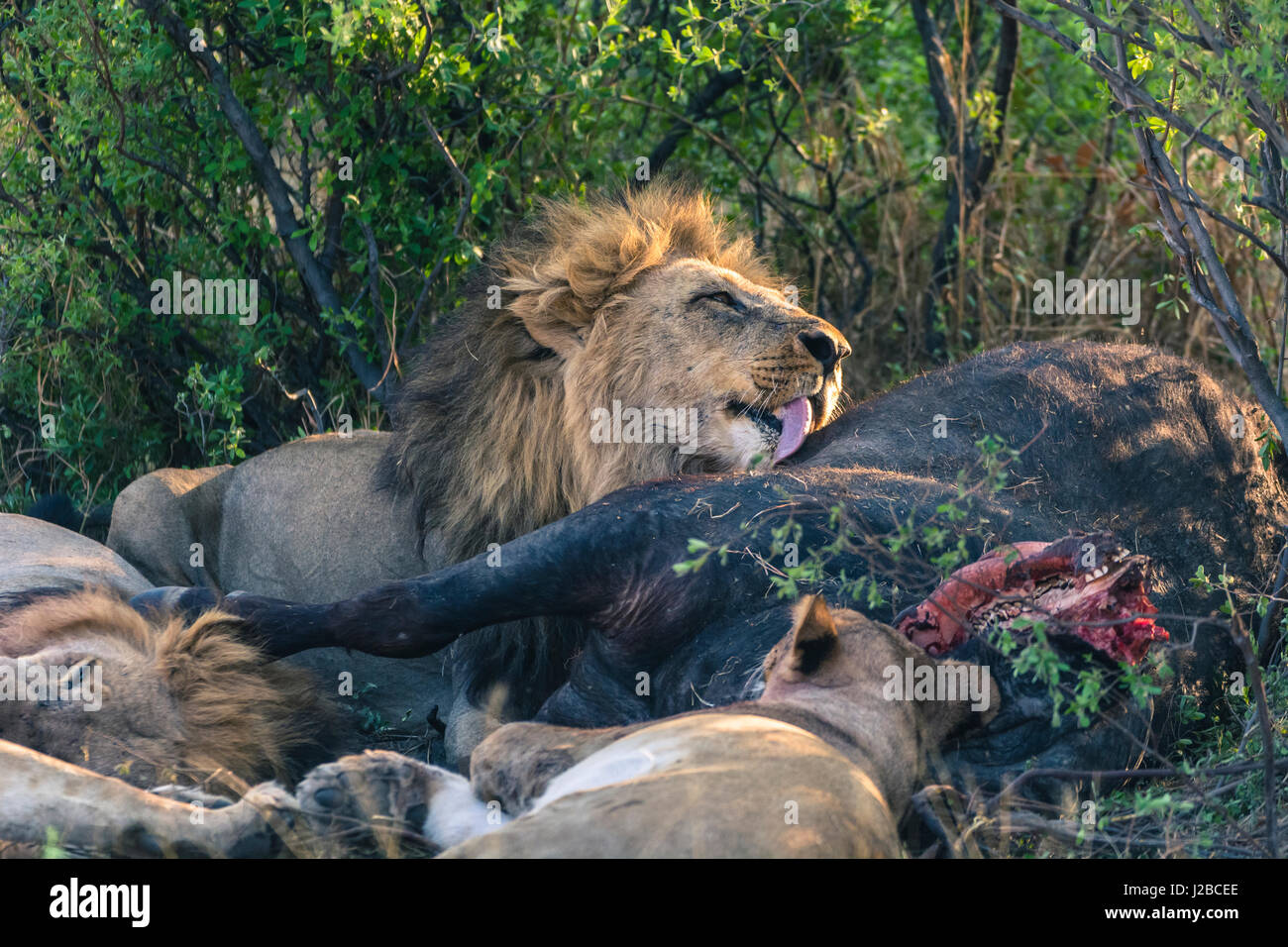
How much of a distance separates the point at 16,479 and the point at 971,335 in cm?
410

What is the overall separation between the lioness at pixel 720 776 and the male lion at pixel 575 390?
110 cm

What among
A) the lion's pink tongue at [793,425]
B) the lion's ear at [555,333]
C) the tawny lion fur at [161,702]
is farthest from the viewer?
the lion's ear at [555,333]


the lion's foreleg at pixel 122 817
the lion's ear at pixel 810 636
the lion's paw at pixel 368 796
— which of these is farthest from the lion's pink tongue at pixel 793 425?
the lion's foreleg at pixel 122 817

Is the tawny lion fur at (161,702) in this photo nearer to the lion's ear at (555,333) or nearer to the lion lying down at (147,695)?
the lion lying down at (147,695)

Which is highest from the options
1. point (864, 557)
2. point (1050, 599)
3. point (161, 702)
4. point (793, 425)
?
point (793, 425)

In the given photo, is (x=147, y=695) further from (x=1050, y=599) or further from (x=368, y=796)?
(x=1050, y=599)

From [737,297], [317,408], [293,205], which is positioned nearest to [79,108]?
[293,205]

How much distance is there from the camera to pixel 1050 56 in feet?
28.2

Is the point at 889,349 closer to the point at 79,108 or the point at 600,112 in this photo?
the point at 600,112

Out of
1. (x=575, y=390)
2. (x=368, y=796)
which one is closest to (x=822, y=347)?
(x=575, y=390)

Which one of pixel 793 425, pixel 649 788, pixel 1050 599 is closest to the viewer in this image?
pixel 649 788

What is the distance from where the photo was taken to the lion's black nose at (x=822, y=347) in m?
4.46

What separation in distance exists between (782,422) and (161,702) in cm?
196

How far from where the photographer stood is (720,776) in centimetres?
249
